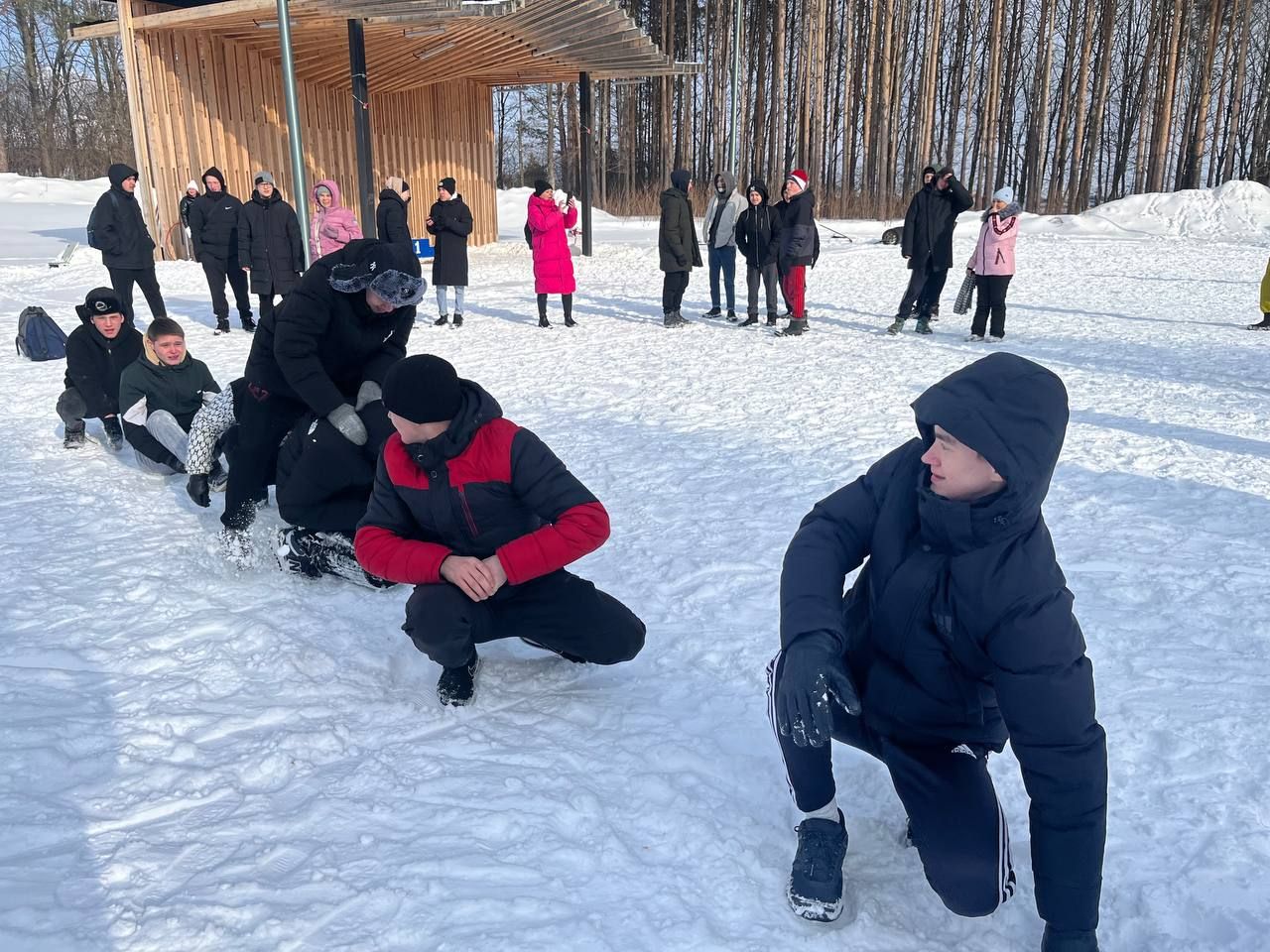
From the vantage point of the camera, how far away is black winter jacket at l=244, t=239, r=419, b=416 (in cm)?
342

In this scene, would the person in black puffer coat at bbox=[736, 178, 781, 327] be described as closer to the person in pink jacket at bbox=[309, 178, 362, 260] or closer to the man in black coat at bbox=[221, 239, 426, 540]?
the person in pink jacket at bbox=[309, 178, 362, 260]

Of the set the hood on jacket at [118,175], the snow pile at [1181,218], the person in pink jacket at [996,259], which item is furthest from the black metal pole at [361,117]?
the snow pile at [1181,218]

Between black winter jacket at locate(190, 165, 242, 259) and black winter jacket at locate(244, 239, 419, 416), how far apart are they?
19.4 feet

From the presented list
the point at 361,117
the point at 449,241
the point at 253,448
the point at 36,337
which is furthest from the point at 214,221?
the point at 253,448

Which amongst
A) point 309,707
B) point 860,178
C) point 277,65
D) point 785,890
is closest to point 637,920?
point 785,890

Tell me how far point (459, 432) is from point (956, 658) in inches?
51.9

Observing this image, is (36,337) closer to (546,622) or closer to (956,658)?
(546,622)

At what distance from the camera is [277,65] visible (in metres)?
→ 14.5

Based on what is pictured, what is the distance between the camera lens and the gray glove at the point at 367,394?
3.59 meters

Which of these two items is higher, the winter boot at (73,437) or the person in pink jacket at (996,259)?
the person in pink jacket at (996,259)

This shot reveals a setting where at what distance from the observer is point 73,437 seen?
5.19 metres

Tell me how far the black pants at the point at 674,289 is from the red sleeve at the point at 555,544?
280 inches

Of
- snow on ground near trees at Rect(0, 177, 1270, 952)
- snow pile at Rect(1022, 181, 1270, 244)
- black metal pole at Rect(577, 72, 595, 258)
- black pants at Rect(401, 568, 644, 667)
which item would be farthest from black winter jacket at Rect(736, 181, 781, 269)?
snow pile at Rect(1022, 181, 1270, 244)

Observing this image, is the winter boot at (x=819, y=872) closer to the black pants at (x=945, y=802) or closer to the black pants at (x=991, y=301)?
the black pants at (x=945, y=802)
